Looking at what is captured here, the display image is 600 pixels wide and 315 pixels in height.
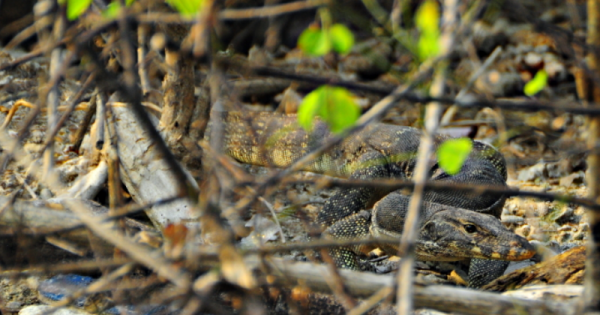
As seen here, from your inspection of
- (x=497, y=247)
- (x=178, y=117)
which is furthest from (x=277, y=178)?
(x=178, y=117)

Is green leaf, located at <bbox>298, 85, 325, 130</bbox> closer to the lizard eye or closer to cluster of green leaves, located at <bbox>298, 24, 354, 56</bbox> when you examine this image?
cluster of green leaves, located at <bbox>298, 24, 354, 56</bbox>

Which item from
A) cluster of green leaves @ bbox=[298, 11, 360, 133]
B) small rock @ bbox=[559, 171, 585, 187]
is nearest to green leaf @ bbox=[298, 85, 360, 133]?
cluster of green leaves @ bbox=[298, 11, 360, 133]

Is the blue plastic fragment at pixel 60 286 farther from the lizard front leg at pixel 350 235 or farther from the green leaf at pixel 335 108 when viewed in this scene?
the green leaf at pixel 335 108

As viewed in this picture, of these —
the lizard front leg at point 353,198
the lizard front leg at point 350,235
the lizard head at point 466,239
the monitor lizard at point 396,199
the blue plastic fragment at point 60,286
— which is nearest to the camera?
the blue plastic fragment at point 60,286

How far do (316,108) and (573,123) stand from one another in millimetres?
6009

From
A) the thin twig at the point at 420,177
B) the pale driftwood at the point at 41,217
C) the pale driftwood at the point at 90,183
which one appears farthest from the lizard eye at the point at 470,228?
the pale driftwood at the point at 90,183

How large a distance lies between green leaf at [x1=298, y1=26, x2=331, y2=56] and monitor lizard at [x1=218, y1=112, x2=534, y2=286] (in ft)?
1.22

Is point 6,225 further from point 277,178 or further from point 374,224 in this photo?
point 374,224

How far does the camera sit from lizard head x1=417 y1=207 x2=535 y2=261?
10.8 ft

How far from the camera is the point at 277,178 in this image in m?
1.46

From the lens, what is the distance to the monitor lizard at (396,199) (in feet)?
11.5

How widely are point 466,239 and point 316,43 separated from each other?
95.3 inches

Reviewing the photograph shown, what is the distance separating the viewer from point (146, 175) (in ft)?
13.6

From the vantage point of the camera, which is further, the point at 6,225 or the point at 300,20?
the point at 300,20
